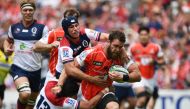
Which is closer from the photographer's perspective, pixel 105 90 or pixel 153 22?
pixel 105 90

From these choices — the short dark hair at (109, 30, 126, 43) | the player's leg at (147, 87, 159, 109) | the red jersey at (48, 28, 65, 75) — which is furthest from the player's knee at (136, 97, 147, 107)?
the short dark hair at (109, 30, 126, 43)

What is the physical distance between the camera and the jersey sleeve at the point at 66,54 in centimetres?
1284

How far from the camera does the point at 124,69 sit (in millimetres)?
12578

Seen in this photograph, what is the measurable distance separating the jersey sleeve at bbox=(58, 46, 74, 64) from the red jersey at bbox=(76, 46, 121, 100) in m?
0.13

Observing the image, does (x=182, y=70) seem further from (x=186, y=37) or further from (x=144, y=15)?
(x=144, y=15)

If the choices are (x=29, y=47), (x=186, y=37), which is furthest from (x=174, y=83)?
(x=29, y=47)

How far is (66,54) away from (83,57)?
1.02 feet

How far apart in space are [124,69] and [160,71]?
30.9 feet

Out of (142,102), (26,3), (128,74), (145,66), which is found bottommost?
(142,102)

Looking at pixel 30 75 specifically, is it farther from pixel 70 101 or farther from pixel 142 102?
pixel 142 102

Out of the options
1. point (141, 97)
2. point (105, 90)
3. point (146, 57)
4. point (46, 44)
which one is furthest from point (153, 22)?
point (105, 90)

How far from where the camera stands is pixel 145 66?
60.6 ft

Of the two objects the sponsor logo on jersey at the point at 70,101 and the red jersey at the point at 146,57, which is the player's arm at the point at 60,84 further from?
the red jersey at the point at 146,57

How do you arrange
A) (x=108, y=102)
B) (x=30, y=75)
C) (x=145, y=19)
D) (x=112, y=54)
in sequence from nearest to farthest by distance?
(x=112, y=54) → (x=108, y=102) → (x=30, y=75) → (x=145, y=19)
